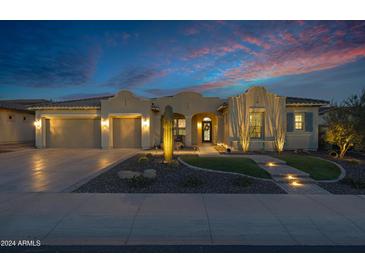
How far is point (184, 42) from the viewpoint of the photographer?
13352 mm

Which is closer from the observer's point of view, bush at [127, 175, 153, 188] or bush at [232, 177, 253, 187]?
bush at [127, 175, 153, 188]

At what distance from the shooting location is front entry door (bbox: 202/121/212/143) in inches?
780

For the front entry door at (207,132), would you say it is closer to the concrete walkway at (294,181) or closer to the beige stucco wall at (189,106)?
the beige stucco wall at (189,106)

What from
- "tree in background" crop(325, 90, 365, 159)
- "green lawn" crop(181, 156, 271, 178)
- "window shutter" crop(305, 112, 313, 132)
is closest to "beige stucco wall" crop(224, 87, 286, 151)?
"window shutter" crop(305, 112, 313, 132)

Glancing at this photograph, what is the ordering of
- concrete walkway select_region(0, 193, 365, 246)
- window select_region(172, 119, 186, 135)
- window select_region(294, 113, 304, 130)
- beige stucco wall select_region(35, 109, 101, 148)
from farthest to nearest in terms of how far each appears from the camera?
window select_region(172, 119, 186, 135), beige stucco wall select_region(35, 109, 101, 148), window select_region(294, 113, 304, 130), concrete walkway select_region(0, 193, 365, 246)

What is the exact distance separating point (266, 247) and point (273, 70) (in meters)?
15.4

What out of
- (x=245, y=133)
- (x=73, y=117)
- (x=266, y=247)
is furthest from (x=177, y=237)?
(x=73, y=117)

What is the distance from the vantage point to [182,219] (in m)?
4.09

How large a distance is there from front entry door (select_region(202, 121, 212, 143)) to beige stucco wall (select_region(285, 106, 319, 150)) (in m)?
7.10

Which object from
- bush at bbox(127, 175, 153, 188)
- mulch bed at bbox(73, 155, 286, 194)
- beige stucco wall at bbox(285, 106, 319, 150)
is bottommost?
mulch bed at bbox(73, 155, 286, 194)

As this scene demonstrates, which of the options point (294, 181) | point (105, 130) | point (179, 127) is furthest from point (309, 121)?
point (105, 130)

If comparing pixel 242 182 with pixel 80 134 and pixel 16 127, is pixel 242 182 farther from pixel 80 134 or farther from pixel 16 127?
pixel 16 127

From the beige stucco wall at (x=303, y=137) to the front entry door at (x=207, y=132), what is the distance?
7.10 meters

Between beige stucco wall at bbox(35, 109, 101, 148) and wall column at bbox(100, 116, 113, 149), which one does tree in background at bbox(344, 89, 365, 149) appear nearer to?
wall column at bbox(100, 116, 113, 149)
